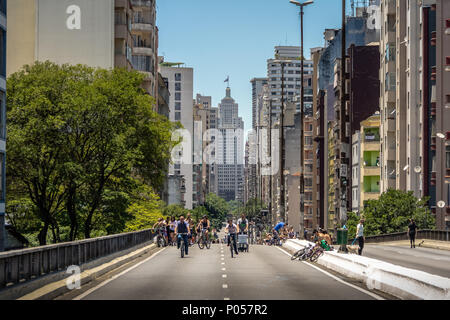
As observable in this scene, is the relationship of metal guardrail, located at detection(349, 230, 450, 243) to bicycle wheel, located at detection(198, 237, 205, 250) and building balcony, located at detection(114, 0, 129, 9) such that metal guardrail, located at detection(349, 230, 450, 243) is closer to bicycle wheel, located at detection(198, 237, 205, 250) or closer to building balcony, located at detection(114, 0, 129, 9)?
bicycle wheel, located at detection(198, 237, 205, 250)

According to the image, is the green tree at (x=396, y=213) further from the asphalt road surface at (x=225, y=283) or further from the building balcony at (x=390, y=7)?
the asphalt road surface at (x=225, y=283)

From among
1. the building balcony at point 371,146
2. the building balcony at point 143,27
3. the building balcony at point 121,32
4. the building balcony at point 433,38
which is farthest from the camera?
the building balcony at point 371,146

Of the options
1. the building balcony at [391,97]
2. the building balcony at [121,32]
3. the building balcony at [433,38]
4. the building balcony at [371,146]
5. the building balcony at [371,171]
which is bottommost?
the building balcony at [371,171]

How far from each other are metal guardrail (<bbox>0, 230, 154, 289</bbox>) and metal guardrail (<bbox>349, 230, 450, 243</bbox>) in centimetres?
2807

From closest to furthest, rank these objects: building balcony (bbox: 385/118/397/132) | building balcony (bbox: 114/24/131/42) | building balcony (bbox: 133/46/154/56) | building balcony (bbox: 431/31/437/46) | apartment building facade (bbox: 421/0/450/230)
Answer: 1. apartment building facade (bbox: 421/0/450/230)
2. building balcony (bbox: 431/31/437/46)
3. building balcony (bbox: 114/24/131/42)
4. building balcony (bbox: 385/118/397/132)
5. building balcony (bbox: 133/46/154/56)

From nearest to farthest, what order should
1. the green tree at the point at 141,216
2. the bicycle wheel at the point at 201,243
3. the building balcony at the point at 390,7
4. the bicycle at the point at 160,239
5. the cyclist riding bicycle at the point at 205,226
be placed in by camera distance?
the cyclist riding bicycle at the point at 205,226 < the bicycle wheel at the point at 201,243 < the bicycle at the point at 160,239 < the green tree at the point at 141,216 < the building balcony at the point at 390,7

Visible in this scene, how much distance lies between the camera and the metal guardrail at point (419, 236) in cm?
5554

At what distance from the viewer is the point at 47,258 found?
22.3m

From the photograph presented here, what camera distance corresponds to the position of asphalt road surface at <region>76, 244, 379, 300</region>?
20.5m

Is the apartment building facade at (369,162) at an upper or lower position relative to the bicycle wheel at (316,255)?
upper

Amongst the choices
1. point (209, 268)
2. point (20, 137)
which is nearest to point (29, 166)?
point (20, 137)

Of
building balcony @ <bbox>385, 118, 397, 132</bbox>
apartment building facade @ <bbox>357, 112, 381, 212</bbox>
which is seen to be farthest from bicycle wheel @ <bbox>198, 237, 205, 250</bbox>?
apartment building facade @ <bbox>357, 112, 381, 212</bbox>

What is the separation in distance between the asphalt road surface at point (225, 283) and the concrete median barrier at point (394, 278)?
63cm

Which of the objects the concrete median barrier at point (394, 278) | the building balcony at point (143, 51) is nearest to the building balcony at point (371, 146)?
the building balcony at point (143, 51)
